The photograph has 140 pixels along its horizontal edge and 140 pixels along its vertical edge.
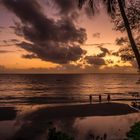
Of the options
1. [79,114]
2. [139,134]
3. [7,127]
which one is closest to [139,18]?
[139,134]

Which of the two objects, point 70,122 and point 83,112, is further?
point 83,112

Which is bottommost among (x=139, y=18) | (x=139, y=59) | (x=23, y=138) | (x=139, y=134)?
(x=23, y=138)

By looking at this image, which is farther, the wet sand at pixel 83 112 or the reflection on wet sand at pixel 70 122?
the wet sand at pixel 83 112

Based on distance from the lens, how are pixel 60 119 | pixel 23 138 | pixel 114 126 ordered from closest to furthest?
pixel 23 138 → pixel 114 126 → pixel 60 119

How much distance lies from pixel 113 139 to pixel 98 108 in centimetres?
2167

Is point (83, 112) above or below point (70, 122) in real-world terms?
above

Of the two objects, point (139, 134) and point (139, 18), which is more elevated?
point (139, 18)

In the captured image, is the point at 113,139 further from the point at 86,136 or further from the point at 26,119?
the point at 26,119

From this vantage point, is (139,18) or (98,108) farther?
(98,108)

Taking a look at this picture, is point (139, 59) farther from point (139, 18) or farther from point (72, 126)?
point (72, 126)

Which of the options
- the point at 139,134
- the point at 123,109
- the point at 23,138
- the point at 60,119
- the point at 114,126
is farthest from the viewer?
the point at 123,109

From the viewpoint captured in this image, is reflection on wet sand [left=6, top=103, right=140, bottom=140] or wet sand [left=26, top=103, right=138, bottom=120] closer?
reflection on wet sand [left=6, top=103, right=140, bottom=140]

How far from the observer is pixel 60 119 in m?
35.4

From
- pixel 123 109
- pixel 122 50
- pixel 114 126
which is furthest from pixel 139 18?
pixel 123 109
